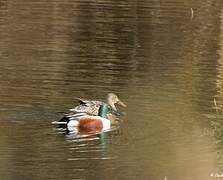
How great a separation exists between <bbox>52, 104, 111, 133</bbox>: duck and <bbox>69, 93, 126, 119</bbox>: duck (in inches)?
2.9

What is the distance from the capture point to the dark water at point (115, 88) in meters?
12.5

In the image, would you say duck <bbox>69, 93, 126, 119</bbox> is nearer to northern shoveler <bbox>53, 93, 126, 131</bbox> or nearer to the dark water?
northern shoveler <bbox>53, 93, 126, 131</bbox>

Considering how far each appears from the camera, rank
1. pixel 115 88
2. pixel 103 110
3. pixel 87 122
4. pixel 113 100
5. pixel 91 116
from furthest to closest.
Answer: pixel 115 88
pixel 113 100
pixel 103 110
pixel 91 116
pixel 87 122

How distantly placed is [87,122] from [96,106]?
0.50 metres

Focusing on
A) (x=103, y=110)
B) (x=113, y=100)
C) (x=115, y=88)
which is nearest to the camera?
(x=103, y=110)

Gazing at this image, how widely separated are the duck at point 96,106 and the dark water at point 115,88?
0.24 m

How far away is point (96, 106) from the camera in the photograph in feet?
50.7

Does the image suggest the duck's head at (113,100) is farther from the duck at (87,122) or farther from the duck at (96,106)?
the duck at (87,122)

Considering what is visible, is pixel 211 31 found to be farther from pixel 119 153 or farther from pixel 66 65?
pixel 119 153

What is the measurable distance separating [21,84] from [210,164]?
586 cm

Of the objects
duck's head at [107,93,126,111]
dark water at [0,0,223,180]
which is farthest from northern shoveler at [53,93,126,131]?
dark water at [0,0,223,180]

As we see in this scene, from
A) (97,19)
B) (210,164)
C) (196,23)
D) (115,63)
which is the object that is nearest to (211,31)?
(196,23)

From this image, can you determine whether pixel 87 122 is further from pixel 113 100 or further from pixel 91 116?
pixel 113 100

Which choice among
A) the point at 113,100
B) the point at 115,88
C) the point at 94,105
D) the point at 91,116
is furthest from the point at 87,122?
the point at 115,88
